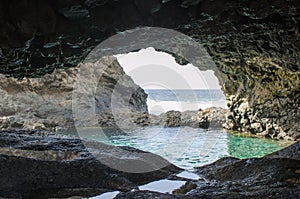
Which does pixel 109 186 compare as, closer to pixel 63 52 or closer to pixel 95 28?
pixel 95 28

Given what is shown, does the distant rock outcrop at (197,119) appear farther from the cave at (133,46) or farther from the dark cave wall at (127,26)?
the dark cave wall at (127,26)

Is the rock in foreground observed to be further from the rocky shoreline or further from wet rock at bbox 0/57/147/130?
wet rock at bbox 0/57/147/130

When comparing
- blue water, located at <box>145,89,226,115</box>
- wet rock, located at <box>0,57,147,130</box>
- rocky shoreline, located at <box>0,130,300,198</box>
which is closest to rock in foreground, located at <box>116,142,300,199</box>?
rocky shoreline, located at <box>0,130,300,198</box>

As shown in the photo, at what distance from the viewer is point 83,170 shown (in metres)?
3.87

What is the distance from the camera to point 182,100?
147 ft

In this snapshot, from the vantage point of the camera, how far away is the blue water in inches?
1602

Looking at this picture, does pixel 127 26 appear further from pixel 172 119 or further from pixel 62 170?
pixel 172 119

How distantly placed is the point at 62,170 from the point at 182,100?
136 feet

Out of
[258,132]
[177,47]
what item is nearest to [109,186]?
[177,47]

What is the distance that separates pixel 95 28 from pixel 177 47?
2.44 m

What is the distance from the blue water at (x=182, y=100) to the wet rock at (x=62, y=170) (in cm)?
3392

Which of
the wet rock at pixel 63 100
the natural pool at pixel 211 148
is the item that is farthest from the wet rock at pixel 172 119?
the natural pool at pixel 211 148

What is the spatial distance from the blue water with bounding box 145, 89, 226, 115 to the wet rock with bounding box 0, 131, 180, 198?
111ft

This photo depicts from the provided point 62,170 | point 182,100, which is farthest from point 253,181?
point 182,100
